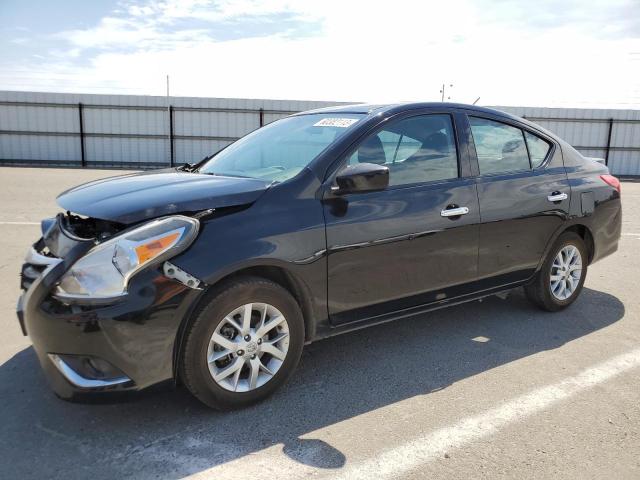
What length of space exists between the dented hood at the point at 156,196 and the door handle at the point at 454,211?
124 centimetres

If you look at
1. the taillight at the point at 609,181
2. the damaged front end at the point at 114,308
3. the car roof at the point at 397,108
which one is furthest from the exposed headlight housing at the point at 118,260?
the taillight at the point at 609,181

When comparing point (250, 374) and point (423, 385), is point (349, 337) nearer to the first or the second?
point (423, 385)

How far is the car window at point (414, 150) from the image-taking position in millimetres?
3547

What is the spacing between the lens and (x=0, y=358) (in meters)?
3.60

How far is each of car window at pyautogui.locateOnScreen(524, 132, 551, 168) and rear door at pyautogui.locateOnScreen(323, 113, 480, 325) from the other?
2.71 feet

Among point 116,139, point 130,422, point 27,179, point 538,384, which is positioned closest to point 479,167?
point 538,384

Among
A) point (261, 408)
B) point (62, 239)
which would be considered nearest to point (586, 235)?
point (261, 408)

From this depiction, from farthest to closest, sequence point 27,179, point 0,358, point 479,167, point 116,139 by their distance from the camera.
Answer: point 116,139 < point 27,179 < point 479,167 < point 0,358

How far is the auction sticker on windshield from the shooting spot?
3.61 m

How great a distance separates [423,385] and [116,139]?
20.3 metres

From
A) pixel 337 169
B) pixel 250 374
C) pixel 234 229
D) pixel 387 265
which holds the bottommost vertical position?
pixel 250 374

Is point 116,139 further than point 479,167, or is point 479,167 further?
point 116,139

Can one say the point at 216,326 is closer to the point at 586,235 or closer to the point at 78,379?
the point at 78,379

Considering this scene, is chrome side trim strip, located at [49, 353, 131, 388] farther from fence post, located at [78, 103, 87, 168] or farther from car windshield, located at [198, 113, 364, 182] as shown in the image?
fence post, located at [78, 103, 87, 168]
